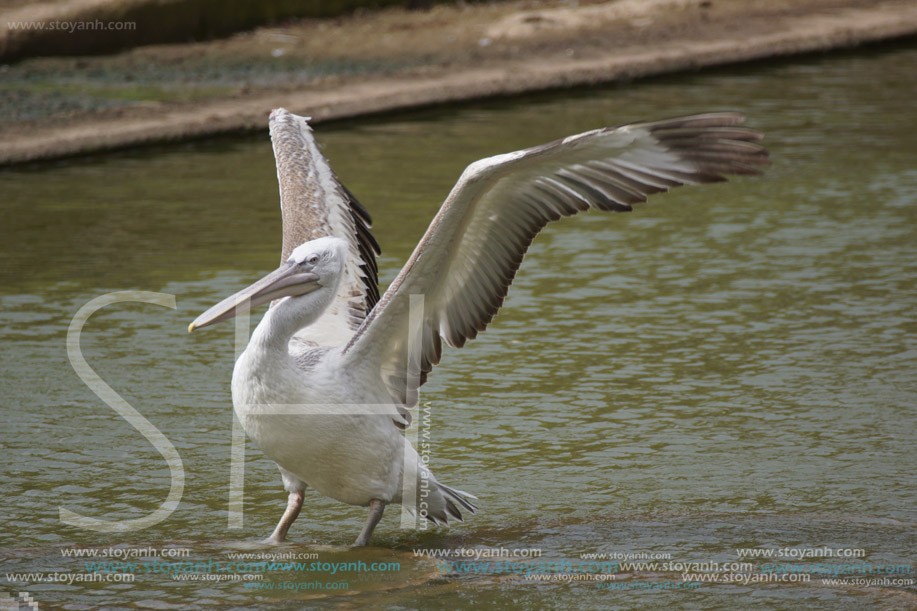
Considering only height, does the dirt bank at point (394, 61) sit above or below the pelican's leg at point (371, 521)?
above

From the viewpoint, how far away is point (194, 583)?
14.4ft

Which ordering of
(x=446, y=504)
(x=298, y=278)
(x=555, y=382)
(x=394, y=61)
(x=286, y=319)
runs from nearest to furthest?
(x=286, y=319) < (x=298, y=278) < (x=446, y=504) < (x=555, y=382) < (x=394, y=61)

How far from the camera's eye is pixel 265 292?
15.1 feet

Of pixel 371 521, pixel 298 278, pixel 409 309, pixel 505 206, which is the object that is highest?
pixel 505 206

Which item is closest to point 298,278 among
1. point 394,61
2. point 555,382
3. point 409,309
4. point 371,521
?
point 409,309

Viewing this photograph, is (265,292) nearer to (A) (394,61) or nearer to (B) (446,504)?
(B) (446,504)

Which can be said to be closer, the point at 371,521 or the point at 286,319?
the point at 286,319

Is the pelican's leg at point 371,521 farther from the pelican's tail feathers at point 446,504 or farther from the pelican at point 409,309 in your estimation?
the pelican's tail feathers at point 446,504

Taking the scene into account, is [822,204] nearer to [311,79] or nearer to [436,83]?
[436,83]

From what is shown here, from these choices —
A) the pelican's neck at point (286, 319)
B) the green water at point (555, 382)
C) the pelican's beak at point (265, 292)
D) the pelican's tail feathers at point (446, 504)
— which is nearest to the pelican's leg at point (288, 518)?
the green water at point (555, 382)

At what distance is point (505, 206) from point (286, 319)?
2.81 ft

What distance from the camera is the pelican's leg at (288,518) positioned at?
15.5 feet

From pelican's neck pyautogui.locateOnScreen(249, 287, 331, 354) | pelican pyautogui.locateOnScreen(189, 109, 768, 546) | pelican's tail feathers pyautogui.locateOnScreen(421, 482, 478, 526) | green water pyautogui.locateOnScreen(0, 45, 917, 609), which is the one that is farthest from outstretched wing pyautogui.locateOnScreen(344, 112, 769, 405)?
green water pyautogui.locateOnScreen(0, 45, 917, 609)

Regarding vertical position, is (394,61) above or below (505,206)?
above
